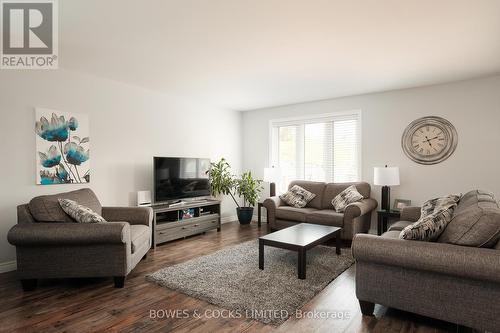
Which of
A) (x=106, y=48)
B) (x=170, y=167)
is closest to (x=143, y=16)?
(x=106, y=48)

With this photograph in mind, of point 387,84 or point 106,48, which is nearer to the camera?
point 106,48

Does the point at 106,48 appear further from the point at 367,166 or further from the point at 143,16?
the point at 367,166

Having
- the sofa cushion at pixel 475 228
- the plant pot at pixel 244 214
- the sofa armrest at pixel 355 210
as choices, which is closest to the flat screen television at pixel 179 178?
the plant pot at pixel 244 214

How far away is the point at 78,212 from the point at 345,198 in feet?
12.3

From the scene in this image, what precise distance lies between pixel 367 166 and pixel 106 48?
428 cm

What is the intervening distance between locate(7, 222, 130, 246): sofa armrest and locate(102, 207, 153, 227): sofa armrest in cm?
86

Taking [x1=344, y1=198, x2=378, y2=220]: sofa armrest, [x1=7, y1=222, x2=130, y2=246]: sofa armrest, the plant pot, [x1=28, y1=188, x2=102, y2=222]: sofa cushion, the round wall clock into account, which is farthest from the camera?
the plant pot

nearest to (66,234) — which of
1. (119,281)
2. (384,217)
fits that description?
(119,281)

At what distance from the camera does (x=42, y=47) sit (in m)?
2.99

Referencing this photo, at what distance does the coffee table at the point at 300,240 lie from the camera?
9.77ft

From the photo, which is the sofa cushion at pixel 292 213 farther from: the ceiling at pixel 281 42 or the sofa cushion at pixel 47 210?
the sofa cushion at pixel 47 210

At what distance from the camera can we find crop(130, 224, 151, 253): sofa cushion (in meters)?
3.04

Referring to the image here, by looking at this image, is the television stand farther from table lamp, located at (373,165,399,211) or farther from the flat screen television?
table lamp, located at (373,165,399,211)

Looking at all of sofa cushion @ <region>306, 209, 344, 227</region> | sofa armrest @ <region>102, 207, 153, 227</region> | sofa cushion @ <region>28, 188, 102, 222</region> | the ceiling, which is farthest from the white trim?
sofa cushion @ <region>28, 188, 102, 222</region>
